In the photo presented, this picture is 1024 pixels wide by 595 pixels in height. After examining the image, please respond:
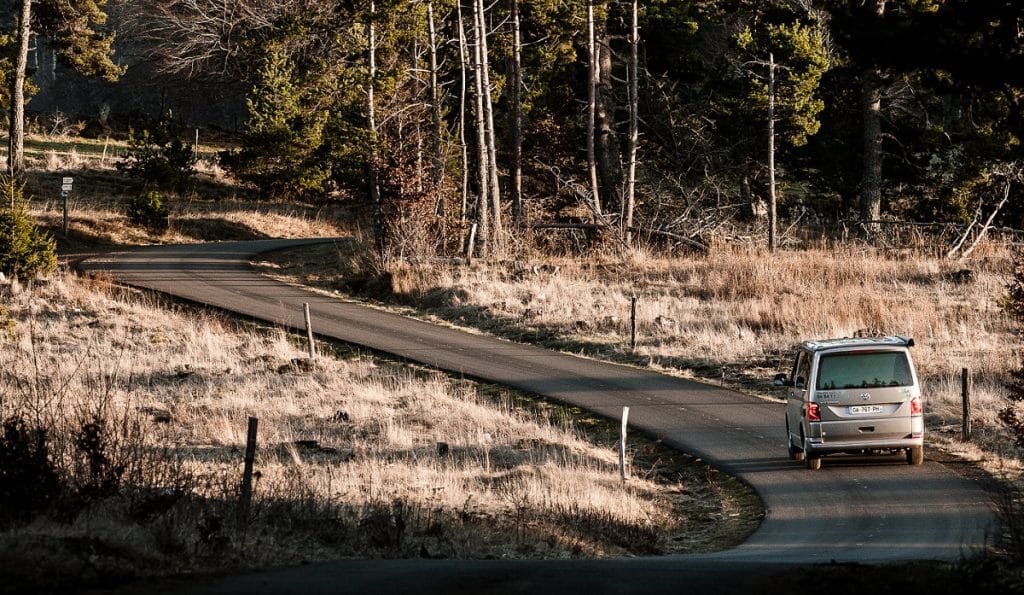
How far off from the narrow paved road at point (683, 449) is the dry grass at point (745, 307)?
68.9 inches

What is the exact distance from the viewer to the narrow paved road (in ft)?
26.8

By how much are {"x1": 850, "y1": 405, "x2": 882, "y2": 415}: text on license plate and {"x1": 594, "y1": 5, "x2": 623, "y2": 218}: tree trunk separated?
30.1 metres

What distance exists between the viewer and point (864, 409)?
54.3 ft

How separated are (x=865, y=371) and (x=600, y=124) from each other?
3199 cm

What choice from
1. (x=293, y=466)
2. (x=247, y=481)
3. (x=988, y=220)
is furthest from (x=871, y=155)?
(x=247, y=481)

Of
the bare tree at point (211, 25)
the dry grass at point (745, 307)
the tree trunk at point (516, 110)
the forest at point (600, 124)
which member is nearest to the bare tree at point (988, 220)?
the forest at point (600, 124)

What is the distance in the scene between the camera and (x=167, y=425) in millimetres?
19219

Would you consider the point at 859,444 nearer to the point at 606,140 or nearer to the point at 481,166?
the point at 481,166

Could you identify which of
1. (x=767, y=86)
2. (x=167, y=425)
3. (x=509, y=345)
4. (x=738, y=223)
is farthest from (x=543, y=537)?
(x=738, y=223)

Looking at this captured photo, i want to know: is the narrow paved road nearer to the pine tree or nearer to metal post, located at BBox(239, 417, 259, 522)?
metal post, located at BBox(239, 417, 259, 522)

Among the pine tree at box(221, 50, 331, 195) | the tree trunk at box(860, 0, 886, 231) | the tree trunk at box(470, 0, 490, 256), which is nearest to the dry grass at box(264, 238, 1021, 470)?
the tree trunk at box(470, 0, 490, 256)

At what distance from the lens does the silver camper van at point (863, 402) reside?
54.2 ft

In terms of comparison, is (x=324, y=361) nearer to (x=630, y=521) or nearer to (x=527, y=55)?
(x=630, y=521)

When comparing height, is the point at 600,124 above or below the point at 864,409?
above
